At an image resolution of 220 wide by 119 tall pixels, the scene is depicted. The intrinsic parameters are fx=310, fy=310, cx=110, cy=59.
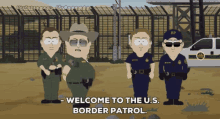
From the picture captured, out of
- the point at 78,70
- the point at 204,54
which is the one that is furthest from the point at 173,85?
the point at 204,54

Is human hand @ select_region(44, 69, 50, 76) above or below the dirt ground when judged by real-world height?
above

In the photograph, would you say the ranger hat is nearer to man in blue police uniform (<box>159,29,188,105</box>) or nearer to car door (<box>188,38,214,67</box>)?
man in blue police uniform (<box>159,29,188,105</box>)

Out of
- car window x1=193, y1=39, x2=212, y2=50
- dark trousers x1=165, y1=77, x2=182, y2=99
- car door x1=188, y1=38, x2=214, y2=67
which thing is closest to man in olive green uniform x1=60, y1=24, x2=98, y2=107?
dark trousers x1=165, y1=77, x2=182, y2=99

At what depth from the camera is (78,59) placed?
5098 millimetres

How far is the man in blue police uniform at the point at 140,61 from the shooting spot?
527cm

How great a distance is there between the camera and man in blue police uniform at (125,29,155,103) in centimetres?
527

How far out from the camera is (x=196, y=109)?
608 centimetres

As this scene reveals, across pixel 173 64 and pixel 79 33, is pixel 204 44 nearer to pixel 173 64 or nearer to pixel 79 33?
pixel 173 64

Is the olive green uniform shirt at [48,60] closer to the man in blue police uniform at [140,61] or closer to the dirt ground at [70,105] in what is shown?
the dirt ground at [70,105]

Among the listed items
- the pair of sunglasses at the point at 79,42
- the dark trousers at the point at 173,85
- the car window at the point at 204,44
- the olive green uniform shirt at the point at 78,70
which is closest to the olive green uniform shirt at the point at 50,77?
the olive green uniform shirt at the point at 78,70

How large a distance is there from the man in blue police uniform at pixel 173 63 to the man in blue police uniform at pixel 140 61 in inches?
11.6

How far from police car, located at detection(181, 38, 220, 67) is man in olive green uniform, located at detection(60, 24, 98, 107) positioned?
29.8ft

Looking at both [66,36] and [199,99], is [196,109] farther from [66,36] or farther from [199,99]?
[66,36]

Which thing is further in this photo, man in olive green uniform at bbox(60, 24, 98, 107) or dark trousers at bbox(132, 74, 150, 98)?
dark trousers at bbox(132, 74, 150, 98)
